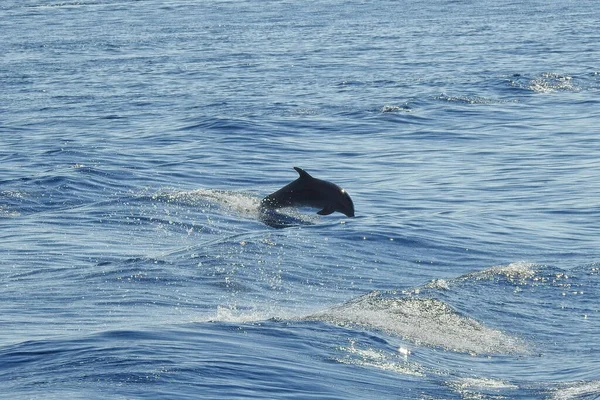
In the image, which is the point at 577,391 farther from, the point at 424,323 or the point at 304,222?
the point at 304,222

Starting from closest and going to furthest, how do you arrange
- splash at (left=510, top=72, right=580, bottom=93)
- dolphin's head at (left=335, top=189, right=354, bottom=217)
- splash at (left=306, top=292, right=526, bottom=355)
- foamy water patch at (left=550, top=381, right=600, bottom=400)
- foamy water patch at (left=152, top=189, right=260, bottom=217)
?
foamy water patch at (left=550, top=381, right=600, bottom=400) < splash at (left=306, top=292, right=526, bottom=355) < dolphin's head at (left=335, top=189, right=354, bottom=217) < foamy water patch at (left=152, top=189, right=260, bottom=217) < splash at (left=510, top=72, right=580, bottom=93)

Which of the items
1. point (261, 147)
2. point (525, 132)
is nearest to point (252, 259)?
point (261, 147)

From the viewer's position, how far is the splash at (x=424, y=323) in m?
13.8

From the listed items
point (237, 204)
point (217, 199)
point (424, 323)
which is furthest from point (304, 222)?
point (424, 323)

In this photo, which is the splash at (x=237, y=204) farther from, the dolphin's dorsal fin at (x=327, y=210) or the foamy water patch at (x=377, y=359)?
the foamy water patch at (x=377, y=359)

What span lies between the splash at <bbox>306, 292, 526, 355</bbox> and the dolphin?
5.17 metres

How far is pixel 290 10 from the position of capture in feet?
195

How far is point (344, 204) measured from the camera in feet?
68.3

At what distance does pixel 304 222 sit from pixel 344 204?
739 millimetres

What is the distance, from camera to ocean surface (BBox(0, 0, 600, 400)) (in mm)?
12422

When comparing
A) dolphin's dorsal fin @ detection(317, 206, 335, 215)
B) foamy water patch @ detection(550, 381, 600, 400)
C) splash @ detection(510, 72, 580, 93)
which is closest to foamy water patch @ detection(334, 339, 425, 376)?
foamy water patch @ detection(550, 381, 600, 400)

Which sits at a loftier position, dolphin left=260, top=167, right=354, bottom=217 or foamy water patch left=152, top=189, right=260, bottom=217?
dolphin left=260, top=167, right=354, bottom=217

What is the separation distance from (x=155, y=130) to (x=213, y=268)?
14.2 metres

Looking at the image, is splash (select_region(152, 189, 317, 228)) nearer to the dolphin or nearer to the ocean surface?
the ocean surface
